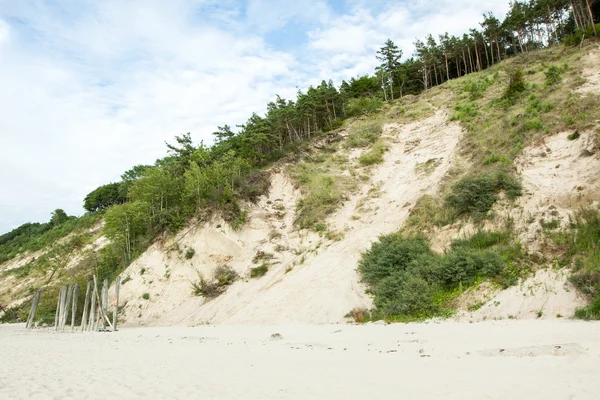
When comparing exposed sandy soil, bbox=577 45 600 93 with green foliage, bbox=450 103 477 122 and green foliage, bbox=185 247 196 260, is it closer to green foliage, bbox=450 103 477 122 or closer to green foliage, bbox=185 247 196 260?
green foliage, bbox=450 103 477 122

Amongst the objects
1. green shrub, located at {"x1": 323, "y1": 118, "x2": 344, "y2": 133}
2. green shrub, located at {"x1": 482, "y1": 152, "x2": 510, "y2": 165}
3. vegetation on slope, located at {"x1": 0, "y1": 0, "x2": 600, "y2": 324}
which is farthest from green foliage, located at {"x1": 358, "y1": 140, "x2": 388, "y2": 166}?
green shrub, located at {"x1": 482, "y1": 152, "x2": 510, "y2": 165}

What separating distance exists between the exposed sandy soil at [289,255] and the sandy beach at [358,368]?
5.81m

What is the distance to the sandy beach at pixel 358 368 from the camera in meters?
4.85

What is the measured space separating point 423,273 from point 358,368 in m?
8.33

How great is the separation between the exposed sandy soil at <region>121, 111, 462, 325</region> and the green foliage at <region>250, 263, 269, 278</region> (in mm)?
327

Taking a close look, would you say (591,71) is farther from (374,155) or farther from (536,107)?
(374,155)

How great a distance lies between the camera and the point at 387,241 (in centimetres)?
1709

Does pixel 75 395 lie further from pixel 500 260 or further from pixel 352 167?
pixel 352 167

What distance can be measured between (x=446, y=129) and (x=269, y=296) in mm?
19737

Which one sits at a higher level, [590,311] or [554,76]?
[554,76]

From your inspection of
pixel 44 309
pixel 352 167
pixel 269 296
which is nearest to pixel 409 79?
pixel 352 167

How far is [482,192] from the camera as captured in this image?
16172mm

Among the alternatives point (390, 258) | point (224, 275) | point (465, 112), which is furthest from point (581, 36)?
point (224, 275)

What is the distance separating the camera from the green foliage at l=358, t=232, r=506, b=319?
12552mm
